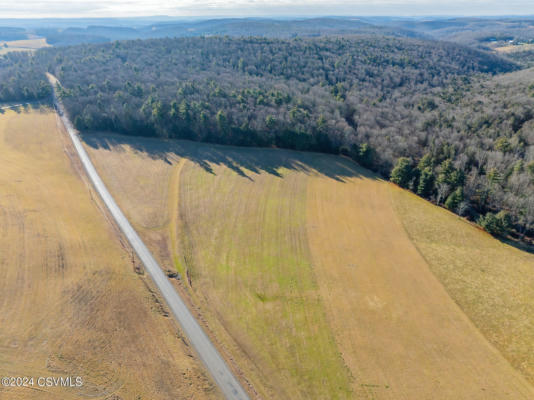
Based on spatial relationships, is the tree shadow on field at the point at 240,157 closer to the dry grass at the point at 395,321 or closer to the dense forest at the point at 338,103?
the dense forest at the point at 338,103

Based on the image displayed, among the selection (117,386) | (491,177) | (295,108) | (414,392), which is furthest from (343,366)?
(295,108)

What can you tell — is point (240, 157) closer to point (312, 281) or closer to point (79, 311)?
point (312, 281)

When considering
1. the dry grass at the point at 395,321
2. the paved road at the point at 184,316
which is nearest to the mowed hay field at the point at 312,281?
the dry grass at the point at 395,321

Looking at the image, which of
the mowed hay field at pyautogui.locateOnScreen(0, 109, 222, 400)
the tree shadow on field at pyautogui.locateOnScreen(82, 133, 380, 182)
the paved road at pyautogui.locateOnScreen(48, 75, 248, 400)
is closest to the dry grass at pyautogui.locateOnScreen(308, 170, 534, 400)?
the paved road at pyautogui.locateOnScreen(48, 75, 248, 400)

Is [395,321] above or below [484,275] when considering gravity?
below

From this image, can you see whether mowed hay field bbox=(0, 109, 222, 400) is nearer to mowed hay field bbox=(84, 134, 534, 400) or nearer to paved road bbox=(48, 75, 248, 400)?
paved road bbox=(48, 75, 248, 400)

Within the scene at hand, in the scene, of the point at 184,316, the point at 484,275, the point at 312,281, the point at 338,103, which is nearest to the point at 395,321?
the point at 312,281
